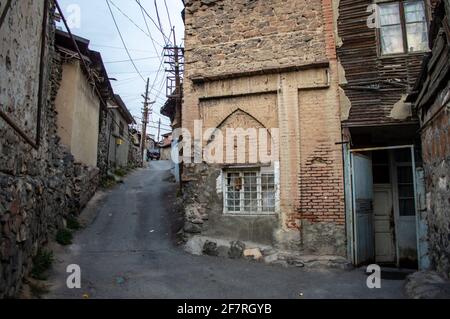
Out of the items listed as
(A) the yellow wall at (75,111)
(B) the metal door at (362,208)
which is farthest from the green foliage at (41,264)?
(B) the metal door at (362,208)

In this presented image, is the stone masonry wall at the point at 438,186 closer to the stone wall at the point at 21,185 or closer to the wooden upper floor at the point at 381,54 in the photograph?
the wooden upper floor at the point at 381,54

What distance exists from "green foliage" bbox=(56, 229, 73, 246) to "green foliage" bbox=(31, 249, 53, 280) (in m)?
1.47

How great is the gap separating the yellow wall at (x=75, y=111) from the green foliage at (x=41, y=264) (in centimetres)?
476

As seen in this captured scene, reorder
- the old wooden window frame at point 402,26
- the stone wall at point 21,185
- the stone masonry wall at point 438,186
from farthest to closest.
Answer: the old wooden window frame at point 402,26
the stone masonry wall at point 438,186
the stone wall at point 21,185

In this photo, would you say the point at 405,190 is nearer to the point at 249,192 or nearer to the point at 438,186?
the point at 438,186

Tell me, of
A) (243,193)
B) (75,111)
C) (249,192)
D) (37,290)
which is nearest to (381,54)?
(249,192)

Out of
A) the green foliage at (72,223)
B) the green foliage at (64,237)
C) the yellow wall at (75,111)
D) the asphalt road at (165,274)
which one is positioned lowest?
the asphalt road at (165,274)

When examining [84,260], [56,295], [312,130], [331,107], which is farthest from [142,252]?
[331,107]

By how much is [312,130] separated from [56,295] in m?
5.80

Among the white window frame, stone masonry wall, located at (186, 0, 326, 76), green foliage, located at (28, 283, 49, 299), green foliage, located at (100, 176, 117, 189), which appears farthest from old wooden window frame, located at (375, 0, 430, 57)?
green foliage, located at (100, 176, 117, 189)

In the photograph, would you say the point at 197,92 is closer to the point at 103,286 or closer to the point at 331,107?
the point at 331,107

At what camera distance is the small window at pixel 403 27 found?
779 centimetres

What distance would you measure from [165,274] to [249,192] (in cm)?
A: 276

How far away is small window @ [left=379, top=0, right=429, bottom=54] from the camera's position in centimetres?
779
